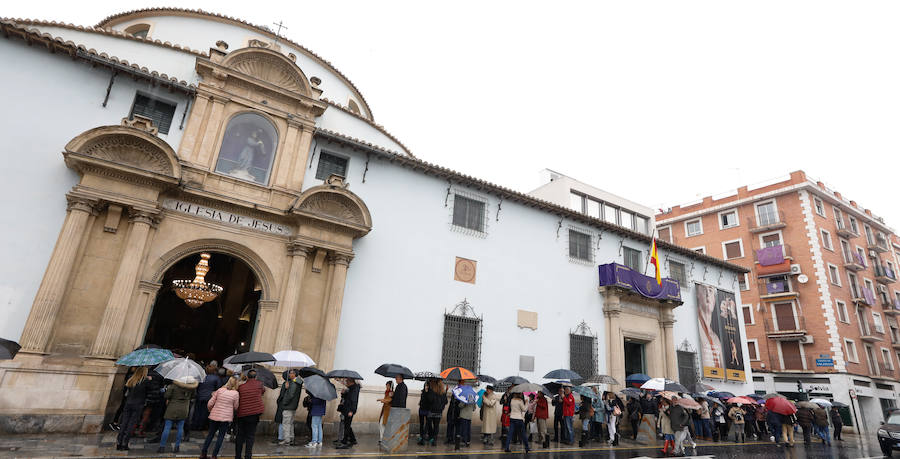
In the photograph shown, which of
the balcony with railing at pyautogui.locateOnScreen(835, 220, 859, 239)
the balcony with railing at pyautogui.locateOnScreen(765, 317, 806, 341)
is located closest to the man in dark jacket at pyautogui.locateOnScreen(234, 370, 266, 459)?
the balcony with railing at pyautogui.locateOnScreen(765, 317, 806, 341)

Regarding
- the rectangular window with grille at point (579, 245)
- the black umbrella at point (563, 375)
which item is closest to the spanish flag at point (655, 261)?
the rectangular window with grille at point (579, 245)

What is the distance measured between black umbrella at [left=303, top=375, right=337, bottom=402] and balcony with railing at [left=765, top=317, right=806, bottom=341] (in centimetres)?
3723

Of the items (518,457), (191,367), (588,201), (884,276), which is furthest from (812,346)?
(191,367)

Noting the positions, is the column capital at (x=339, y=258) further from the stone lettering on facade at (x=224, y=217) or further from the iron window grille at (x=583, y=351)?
the iron window grille at (x=583, y=351)

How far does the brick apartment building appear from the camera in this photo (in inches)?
1280

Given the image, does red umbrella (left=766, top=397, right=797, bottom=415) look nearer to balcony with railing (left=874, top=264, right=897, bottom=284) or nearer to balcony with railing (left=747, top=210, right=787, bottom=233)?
balcony with railing (left=747, top=210, right=787, bottom=233)

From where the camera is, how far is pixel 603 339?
64.3 ft

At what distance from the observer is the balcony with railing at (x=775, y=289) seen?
114ft

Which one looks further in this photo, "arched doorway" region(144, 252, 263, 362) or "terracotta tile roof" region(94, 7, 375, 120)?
"arched doorway" region(144, 252, 263, 362)

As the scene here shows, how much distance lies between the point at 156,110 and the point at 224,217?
3868 millimetres

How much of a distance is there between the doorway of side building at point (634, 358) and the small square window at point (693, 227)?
25.3m

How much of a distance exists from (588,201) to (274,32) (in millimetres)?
19661

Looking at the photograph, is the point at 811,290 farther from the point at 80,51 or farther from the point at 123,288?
the point at 80,51

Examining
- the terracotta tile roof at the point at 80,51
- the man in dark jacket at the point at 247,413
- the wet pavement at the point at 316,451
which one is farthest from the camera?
the terracotta tile roof at the point at 80,51
